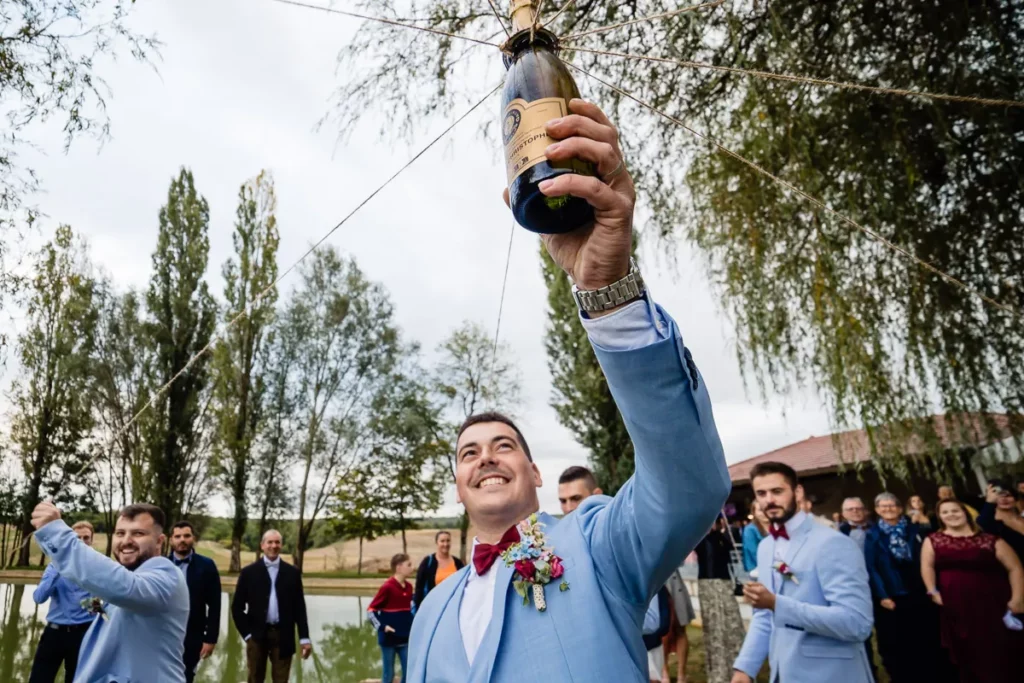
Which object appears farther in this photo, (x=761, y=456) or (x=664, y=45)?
(x=761, y=456)

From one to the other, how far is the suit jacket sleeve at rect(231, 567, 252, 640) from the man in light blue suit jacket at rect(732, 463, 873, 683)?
19.2 feet

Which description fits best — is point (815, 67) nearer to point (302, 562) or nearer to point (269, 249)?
point (269, 249)

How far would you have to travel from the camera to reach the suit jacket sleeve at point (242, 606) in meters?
7.12

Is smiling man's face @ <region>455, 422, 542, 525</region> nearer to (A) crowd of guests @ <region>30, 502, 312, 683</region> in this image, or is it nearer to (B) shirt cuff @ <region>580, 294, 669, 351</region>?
(B) shirt cuff @ <region>580, 294, 669, 351</region>

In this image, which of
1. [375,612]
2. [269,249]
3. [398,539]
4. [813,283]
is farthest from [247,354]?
[813,283]

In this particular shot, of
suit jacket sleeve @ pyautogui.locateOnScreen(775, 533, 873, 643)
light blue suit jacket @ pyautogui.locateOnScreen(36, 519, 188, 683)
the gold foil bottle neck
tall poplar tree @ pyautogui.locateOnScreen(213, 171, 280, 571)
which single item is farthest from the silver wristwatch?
tall poplar tree @ pyautogui.locateOnScreen(213, 171, 280, 571)

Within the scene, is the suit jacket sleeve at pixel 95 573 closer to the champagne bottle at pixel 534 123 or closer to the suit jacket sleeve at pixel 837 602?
the champagne bottle at pixel 534 123

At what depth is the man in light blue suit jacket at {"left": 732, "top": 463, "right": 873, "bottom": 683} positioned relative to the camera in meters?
2.95

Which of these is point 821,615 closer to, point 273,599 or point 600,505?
point 600,505

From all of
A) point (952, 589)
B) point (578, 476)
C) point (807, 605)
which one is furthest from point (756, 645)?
point (952, 589)

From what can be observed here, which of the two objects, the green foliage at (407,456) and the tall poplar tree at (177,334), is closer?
the tall poplar tree at (177,334)

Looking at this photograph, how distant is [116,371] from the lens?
1831 cm

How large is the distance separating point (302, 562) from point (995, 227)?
1122 inches

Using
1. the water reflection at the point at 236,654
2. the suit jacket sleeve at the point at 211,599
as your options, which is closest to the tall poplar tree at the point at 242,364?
the water reflection at the point at 236,654
